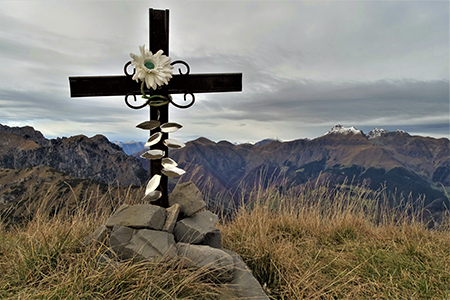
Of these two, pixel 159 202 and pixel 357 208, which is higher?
pixel 159 202

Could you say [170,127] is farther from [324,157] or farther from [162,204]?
[324,157]

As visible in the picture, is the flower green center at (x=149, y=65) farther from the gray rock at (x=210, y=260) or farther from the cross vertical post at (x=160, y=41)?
the gray rock at (x=210, y=260)

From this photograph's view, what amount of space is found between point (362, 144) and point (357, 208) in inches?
7077

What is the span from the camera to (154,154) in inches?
128

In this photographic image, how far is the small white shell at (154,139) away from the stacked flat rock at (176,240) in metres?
0.72

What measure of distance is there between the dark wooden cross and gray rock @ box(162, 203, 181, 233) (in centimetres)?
25

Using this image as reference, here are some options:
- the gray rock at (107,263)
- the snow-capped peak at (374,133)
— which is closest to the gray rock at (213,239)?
the gray rock at (107,263)

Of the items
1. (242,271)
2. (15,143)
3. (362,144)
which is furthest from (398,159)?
(242,271)

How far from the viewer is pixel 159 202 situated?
3342 millimetres

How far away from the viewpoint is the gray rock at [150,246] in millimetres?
2611

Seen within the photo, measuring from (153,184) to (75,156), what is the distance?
4845cm

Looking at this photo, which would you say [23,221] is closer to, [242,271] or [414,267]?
[242,271]

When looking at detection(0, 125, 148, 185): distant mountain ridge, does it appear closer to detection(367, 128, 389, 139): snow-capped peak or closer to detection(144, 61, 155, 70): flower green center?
detection(144, 61, 155, 70): flower green center

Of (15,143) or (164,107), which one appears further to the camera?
(15,143)
